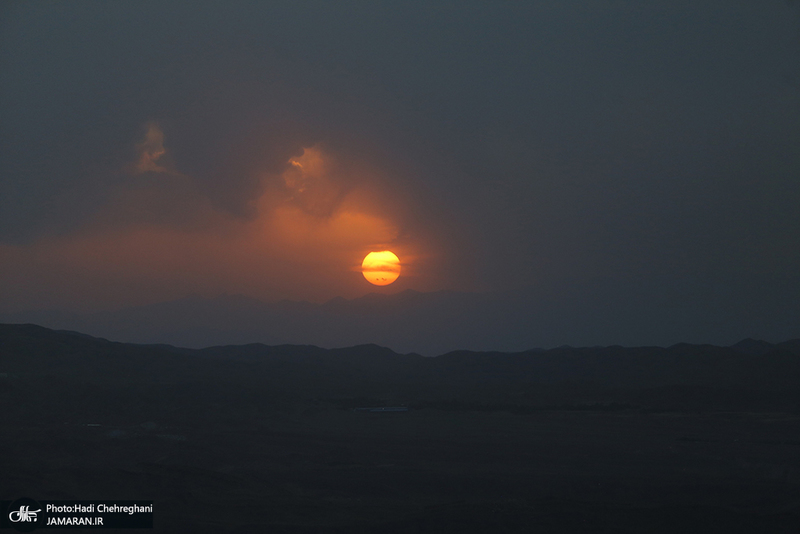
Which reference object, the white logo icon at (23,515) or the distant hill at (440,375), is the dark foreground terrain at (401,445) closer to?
the distant hill at (440,375)

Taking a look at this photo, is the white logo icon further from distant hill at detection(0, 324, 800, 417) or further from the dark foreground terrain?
distant hill at detection(0, 324, 800, 417)

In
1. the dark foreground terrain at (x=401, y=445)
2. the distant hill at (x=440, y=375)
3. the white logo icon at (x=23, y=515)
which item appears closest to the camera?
the white logo icon at (x=23, y=515)

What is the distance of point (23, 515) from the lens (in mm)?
18953

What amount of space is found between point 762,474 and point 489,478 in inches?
487

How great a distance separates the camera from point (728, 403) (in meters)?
54.8

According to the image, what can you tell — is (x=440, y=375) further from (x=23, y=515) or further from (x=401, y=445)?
(x=23, y=515)

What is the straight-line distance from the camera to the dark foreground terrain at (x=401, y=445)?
69.9 ft

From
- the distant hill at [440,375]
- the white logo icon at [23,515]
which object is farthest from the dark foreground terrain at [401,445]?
the white logo icon at [23,515]

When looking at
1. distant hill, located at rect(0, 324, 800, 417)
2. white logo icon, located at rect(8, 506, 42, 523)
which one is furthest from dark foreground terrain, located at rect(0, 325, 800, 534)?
white logo icon, located at rect(8, 506, 42, 523)

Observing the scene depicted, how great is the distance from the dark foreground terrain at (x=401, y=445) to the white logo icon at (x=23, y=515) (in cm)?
266

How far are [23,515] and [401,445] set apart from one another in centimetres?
2111

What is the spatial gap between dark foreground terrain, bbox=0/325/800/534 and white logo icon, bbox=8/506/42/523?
266 centimetres

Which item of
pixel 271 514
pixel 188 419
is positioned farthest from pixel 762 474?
pixel 188 419

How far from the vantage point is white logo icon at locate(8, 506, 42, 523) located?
61.4 ft
